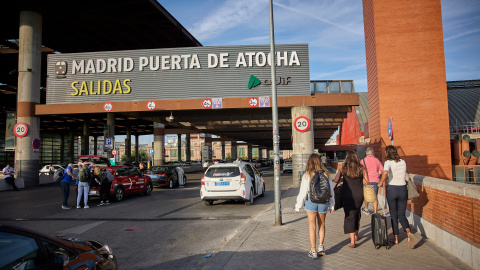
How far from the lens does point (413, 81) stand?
15.6m

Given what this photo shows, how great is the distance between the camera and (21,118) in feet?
73.4

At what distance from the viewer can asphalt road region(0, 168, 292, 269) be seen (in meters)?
6.18

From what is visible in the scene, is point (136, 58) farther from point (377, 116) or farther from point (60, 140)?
point (60, 140)

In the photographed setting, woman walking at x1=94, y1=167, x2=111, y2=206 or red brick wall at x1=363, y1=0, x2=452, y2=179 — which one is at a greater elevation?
red brick wall at x1=363, y1=0, x2=452, y2=179

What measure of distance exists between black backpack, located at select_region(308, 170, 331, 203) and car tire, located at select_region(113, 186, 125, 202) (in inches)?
431

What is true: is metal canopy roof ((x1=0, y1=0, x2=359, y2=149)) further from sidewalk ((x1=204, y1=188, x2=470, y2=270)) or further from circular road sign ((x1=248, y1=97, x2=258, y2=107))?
sidewalk ((x1=204, y1=188, x2=470, y2=270))

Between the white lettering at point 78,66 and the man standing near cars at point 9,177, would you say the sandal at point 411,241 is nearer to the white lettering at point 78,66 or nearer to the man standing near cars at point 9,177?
the white lettering at point 78,66

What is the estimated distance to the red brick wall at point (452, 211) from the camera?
4652 millimetres

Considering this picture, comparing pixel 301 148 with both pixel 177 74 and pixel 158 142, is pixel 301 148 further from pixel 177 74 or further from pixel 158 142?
pixel 158 142

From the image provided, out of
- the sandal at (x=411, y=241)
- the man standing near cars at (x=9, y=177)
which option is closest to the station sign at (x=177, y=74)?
the man standing near cars at (x=9, y=177)

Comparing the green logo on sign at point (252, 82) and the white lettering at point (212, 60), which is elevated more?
the white lettering at point (212, 60)

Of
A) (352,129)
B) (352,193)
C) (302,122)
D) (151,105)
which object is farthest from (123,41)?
(352,129)

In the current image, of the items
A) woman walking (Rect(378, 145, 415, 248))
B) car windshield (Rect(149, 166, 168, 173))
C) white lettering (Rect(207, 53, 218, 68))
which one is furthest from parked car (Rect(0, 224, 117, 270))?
white lettering (Rect(207, 53, 218, 68))

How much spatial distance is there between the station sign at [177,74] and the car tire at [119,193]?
7.73 m
